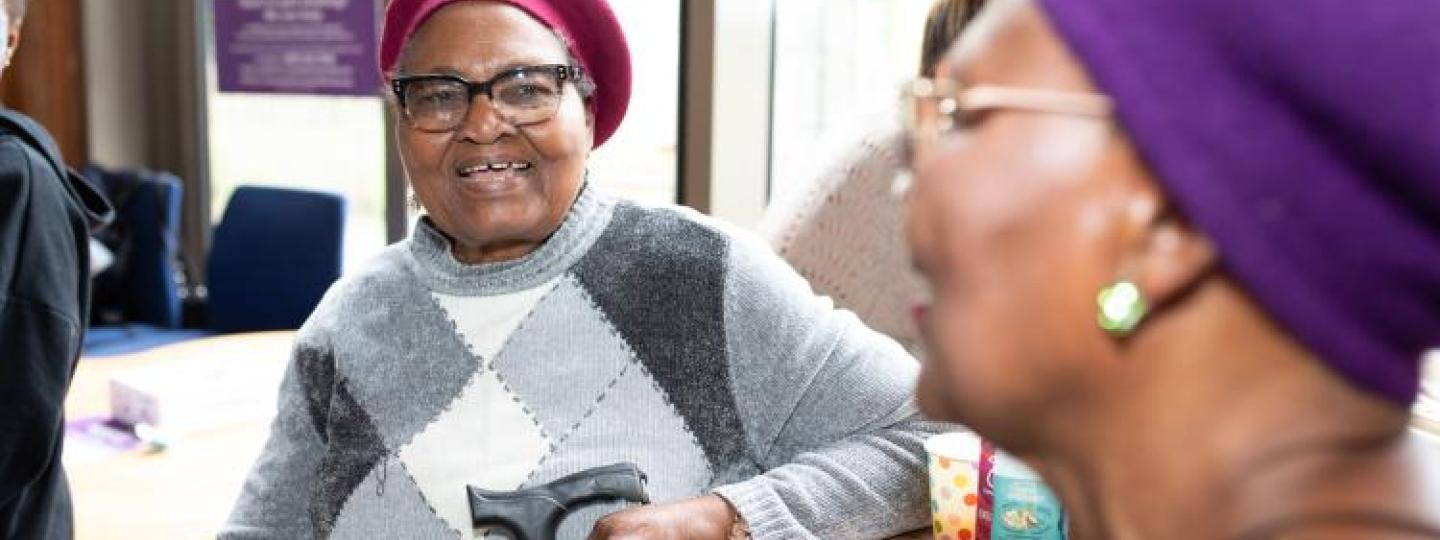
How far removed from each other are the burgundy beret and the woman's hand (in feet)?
1.65

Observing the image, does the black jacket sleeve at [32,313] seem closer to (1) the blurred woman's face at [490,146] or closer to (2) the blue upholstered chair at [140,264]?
(1) the blurred woman's face at [490,146]

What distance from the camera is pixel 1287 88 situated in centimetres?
47

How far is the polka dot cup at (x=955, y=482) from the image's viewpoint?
1.22 meters

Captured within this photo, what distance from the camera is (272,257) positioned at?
13.7 feet

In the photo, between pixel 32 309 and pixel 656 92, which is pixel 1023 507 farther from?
pixel 656 92

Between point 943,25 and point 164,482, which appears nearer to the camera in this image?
point 943,25

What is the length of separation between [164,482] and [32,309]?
2.05 ft

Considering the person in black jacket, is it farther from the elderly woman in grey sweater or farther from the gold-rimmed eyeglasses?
the gold-rimmed eyeglasses

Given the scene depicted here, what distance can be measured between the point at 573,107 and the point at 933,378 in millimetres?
927

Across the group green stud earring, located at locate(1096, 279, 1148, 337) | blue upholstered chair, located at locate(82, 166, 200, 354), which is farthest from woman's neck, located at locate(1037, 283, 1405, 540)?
blue upholstered chair, located at locate(82, 166, 200, 354)

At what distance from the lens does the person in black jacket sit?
1.51 m

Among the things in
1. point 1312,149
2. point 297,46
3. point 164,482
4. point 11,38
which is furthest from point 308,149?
point 1312,149

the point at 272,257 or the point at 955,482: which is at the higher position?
the point at 955,482

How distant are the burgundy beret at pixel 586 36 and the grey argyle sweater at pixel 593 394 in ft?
0.59
